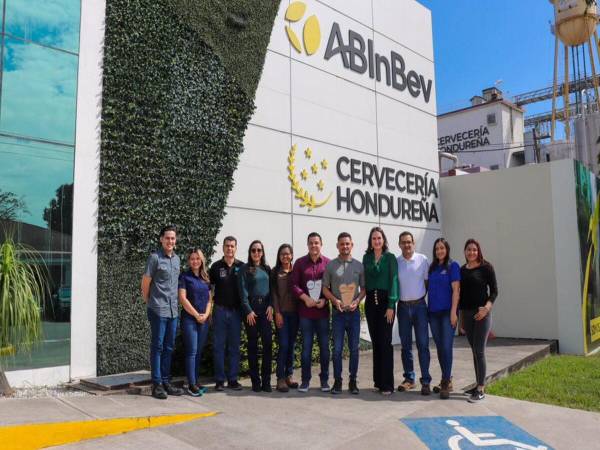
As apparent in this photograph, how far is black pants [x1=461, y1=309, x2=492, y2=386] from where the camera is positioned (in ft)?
18.7

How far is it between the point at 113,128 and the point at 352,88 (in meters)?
5.54

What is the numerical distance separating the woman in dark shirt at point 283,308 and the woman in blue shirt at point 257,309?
94mm

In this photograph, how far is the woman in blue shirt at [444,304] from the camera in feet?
18.7

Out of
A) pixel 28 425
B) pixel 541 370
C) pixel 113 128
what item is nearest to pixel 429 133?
pixel 541 370

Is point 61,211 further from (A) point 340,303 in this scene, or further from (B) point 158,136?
(A) point 340,303

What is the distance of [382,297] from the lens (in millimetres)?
5773

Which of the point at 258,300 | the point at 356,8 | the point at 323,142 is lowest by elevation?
the point at 258,300

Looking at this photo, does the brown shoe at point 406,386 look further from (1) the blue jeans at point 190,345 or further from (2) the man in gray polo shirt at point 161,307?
(2) the man in gray polo shirt at point 161,307

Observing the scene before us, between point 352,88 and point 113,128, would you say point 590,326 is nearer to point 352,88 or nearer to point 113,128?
point 352,88

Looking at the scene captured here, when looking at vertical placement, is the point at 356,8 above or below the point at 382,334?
above

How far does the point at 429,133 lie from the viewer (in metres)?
12.8

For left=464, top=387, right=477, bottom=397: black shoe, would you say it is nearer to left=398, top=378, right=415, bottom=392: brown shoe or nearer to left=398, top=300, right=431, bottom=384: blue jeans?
left=398, top=300, right=431, bottom=384: blue jeans

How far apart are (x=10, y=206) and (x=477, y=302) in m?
5.29

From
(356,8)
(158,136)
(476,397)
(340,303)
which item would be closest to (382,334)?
(340,303)
